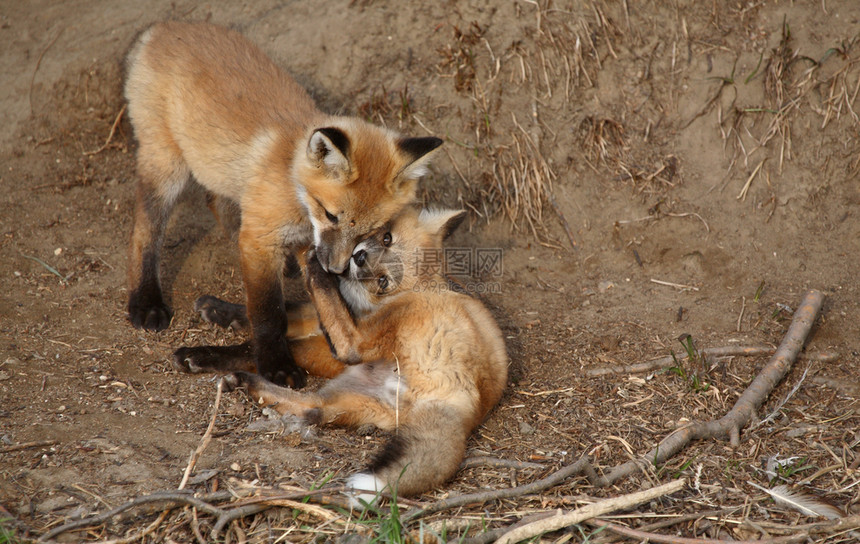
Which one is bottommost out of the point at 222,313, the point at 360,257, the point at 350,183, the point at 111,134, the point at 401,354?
the point at 222,313

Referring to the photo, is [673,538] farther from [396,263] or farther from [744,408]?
[396,263]

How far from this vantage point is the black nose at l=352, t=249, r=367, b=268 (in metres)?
3.28

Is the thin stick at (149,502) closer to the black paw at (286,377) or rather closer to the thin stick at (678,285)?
the black paw at (286,377)

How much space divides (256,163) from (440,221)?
1.05 meters

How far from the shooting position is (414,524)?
2387mm

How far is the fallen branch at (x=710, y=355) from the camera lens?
3.59 meters

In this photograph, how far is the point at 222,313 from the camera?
388 centimetres

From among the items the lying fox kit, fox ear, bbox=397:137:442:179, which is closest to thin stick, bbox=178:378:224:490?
the lying fox kit

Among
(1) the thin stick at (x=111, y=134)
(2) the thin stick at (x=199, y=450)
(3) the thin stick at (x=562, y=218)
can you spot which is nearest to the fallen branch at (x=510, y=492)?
(2) the thin stick at (x=199, y=450)

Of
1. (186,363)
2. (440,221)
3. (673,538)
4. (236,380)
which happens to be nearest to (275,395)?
(236,380)

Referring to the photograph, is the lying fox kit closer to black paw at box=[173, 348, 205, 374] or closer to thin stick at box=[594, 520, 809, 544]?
black paw at box=[173, 348, 205, 374]

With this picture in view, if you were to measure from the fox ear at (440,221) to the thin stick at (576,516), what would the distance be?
178 centimetres

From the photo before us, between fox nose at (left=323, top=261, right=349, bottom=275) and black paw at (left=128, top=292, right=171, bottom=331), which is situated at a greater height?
→ fox nose at (left=323, top=261, right=349, bottom=275)

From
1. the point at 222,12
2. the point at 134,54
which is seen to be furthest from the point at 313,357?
the point at 222,12
